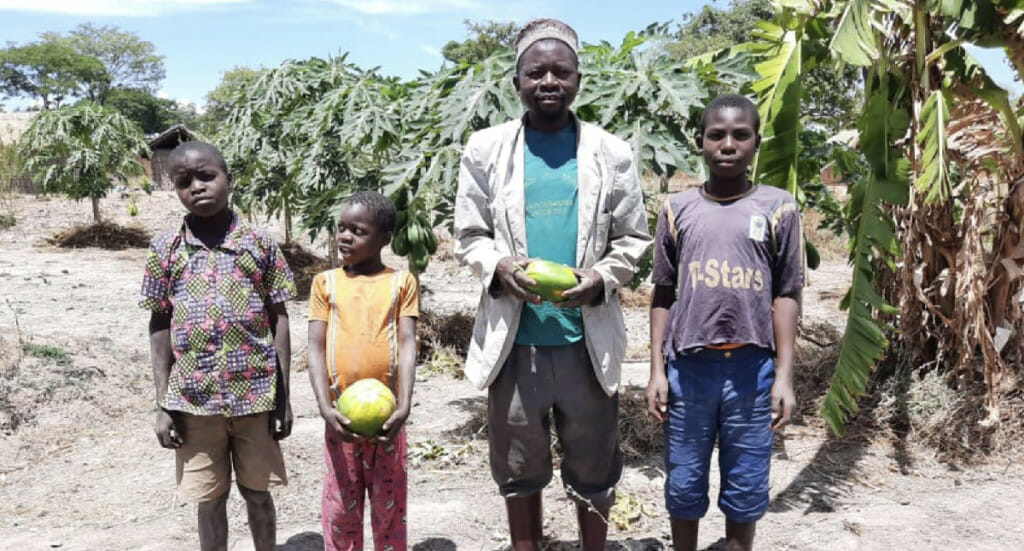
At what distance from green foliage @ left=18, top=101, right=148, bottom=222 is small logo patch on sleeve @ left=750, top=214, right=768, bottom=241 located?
54.5 feet

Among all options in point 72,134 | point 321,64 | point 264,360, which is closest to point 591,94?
point 264,360

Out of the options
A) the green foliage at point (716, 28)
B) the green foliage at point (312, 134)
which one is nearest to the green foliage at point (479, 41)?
the green foliage at point (716, 28)

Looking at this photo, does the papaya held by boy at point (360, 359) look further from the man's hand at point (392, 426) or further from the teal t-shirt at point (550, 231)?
the teal t-shirt at point (550, 231)

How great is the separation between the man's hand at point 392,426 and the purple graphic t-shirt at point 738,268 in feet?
3.11

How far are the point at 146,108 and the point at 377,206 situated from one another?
177 feet

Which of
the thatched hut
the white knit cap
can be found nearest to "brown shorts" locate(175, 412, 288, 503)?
the white knit cap

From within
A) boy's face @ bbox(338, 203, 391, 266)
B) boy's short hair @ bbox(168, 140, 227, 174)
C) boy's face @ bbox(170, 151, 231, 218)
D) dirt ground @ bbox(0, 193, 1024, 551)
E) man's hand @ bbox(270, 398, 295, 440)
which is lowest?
dirt ground @ bbox(0, 193, 1024, 551)

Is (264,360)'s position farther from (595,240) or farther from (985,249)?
(985,249)

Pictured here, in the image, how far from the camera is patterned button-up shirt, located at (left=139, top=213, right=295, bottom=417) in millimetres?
2621

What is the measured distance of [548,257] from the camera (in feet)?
8.61

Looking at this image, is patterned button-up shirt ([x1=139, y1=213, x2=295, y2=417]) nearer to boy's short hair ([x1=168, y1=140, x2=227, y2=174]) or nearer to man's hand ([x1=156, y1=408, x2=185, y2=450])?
A: man's hand ([x1=156, y1=408, x2=185, y2=450])

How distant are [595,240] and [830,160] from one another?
9.01 ft

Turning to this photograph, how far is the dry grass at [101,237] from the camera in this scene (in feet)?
52.6

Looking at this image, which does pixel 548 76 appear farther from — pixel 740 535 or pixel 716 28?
pixel 716 28
